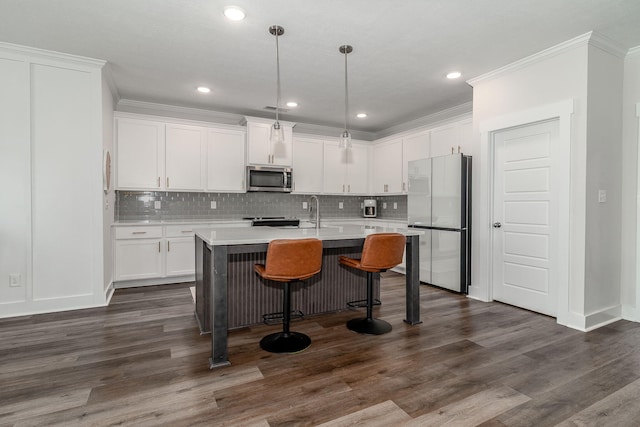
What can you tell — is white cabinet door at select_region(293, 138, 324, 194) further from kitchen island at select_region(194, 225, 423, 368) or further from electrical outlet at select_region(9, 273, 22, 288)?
electrical outlet at select_region(9, 273, 22, 288)

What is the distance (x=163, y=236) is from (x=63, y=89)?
2060 millimetres

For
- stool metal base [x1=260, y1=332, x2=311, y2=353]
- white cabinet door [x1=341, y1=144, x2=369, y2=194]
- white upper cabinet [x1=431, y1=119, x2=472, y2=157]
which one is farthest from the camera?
white cabinet door [x1=341, y1=144, x2=369, y2=194]

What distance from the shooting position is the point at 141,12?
2688 mm

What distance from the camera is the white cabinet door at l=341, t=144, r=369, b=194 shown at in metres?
6.34

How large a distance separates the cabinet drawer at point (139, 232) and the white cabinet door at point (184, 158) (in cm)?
68

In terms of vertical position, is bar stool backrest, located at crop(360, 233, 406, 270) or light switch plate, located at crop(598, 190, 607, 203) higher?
light switch plate, located at crop(598, 190, 607, 203)

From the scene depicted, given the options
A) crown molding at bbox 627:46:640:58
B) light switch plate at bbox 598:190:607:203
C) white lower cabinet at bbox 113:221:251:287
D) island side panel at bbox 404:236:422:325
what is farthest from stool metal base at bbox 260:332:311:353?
crown molding at bbox 627:46:640:58

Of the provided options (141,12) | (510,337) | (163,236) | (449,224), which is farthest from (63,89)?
(510,337)

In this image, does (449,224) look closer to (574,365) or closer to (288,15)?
(574,365)

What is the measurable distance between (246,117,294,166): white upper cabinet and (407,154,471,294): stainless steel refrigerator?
2072 mm

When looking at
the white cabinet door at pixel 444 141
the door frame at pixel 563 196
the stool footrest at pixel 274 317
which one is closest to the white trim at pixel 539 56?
the door frame at pixel 563 196

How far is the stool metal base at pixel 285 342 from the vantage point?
8.40 feet

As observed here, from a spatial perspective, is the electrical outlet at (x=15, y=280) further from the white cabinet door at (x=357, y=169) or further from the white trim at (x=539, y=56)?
the white trim at (x=539, y=56)

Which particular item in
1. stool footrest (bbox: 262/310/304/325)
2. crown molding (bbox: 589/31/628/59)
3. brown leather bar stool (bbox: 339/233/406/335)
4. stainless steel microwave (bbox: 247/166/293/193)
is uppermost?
crown molding (bbox: 589/31/628/59)
